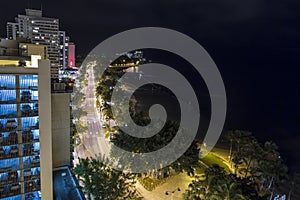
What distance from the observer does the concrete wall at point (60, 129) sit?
50.1 feet

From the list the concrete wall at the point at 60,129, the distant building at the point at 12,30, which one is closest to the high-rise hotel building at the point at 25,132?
the concrete wall at the point at 60,129

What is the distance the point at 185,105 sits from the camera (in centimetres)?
5822

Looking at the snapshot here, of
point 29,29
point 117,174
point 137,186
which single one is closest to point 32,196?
point 117,174

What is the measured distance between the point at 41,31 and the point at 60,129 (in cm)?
5993

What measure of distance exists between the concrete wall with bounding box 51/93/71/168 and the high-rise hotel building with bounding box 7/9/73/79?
49.7 meters

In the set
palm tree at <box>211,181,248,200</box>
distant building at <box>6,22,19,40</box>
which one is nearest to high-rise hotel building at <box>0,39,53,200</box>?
palm tree at <box>211,181,248,200</box>

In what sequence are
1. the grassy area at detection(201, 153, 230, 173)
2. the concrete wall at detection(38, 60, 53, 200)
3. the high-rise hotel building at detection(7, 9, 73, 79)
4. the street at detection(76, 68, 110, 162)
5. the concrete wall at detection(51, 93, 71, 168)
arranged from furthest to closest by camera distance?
the high-rise hotel building at detection(7, 9, 73, 79)
the grassy area at detection(201, 153, 230, 173)
the street at detection(76, 68, 110, 162)
the concrete wall at detection(51, 93, 71, 168)
the concrete wall at detection(38, 60, 53, 200)

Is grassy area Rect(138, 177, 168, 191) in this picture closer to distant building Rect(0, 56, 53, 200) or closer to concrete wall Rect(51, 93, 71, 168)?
concrete wall Rect(51, 93, 71, 168)

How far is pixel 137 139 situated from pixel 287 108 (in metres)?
61.3

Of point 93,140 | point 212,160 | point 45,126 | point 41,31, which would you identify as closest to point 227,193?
point 45,126

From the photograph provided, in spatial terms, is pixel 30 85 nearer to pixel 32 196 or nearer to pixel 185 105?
pixel 32 196

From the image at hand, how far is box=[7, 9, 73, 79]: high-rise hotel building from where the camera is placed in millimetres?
63750

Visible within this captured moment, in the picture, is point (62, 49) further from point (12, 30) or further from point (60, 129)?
point (60, 129)

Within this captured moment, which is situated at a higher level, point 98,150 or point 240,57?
point 240,57
